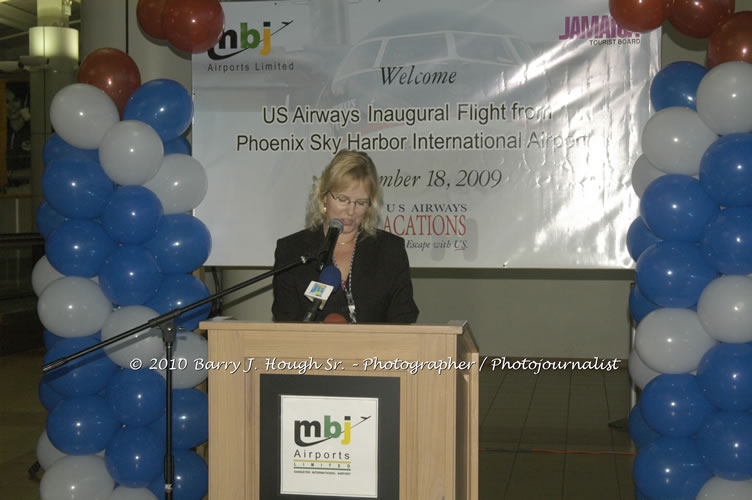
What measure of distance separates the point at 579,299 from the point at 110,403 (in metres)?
5.82

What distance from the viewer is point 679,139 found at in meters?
3.63

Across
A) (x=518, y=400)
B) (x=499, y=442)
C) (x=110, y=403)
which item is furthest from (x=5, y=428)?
(x=518, y=400)

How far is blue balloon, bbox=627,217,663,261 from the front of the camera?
3902 millimetres

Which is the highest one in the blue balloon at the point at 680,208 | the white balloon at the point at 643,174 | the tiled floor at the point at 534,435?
the white balloon at the point at 643,174

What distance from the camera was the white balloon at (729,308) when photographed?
3.39m

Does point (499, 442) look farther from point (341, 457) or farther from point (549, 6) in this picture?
point (341, 457)

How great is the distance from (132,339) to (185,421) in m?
0.43

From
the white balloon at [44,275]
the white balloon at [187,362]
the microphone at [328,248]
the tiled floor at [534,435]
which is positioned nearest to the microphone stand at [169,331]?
the microphone at [328,248]

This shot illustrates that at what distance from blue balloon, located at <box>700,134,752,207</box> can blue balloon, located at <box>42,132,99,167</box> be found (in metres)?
2.62

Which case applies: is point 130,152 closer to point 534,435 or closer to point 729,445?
point 729,445

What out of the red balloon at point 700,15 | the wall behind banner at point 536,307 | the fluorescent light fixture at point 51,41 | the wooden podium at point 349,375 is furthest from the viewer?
the fluorescent light fixture at point 51,41

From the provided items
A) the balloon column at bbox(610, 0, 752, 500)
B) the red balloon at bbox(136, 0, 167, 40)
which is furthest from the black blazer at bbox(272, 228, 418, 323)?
the red balloon at bbox(136, 0, 167, 40)

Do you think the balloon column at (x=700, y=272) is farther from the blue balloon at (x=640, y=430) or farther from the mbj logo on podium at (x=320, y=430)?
the mbj logo on podium at (x=320, y=430)

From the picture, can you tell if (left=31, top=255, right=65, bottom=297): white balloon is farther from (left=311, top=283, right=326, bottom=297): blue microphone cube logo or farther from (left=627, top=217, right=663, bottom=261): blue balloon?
(left=627, top=217, right=663, bottom=261): blue balloon
